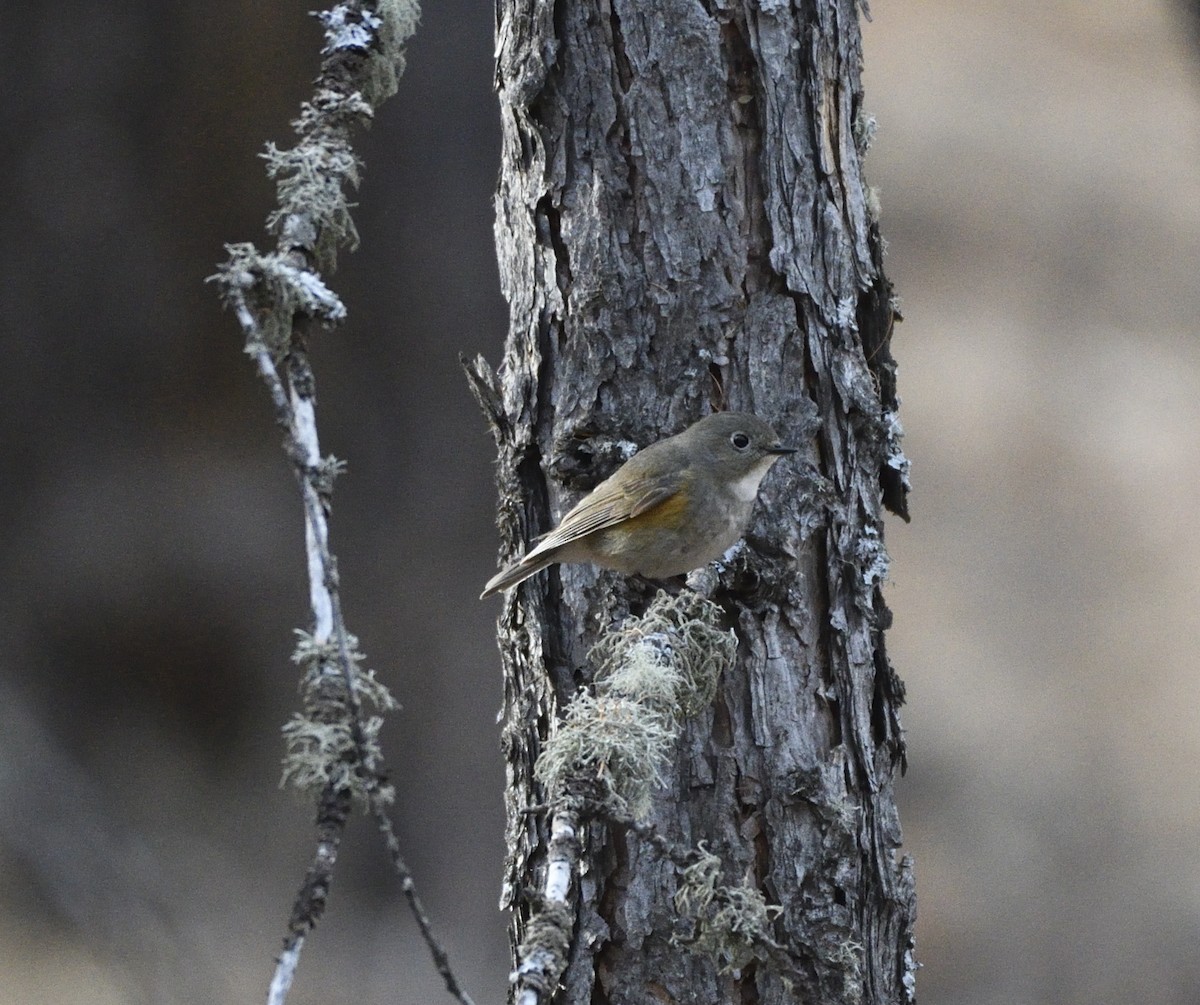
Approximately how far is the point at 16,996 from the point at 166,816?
1.18 meters

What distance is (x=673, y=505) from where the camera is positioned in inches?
123

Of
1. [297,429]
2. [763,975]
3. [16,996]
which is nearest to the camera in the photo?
[297,429]

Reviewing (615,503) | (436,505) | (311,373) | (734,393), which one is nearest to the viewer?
(311,373)

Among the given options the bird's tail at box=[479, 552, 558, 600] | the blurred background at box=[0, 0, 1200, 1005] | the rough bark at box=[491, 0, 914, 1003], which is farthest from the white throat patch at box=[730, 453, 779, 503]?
the blurred background at box=[0, 0, 1200, 1005]

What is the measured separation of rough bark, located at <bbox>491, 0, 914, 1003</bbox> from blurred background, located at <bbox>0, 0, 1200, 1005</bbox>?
3.45 metres

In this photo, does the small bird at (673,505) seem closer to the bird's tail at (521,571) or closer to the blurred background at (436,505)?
the bird's tail at (521,571)

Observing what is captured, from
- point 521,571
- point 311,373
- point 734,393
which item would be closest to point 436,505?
point 521,571

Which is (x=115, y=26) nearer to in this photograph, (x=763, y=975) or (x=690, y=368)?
(x=690, y=368)


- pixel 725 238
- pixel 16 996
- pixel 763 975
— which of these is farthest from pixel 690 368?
pixel 16 996

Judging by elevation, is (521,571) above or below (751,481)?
below

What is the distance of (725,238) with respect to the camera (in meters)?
3.19

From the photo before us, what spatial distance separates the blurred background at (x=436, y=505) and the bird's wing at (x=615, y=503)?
3.59m

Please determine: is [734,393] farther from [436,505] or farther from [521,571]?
[436,505]

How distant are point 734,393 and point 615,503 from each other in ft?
1.34
